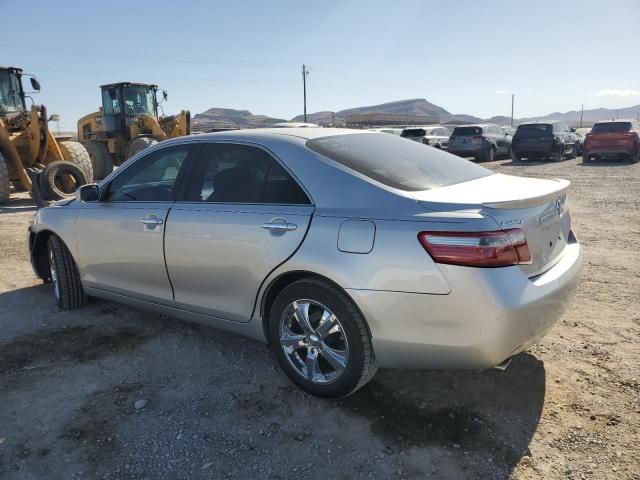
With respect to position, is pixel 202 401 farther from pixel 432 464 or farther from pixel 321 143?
pixel 321 143

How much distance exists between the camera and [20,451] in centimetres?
261

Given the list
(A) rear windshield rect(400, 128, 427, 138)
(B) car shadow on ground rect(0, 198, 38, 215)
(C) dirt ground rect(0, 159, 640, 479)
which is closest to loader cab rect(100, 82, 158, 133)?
(B) car shadow on ground rect(0, 198, 38, 215)

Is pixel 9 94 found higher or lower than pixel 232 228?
higher

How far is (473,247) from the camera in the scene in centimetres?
241

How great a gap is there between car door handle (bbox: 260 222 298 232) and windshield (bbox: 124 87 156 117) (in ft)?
47.8

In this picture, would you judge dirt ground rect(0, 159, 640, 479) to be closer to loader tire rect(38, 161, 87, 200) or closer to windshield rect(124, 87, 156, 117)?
loader tire rect(38, 161, 87, 200)

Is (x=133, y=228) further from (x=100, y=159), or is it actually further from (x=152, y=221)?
(x=100, y=159)

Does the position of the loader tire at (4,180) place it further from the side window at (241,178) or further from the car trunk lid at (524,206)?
the car trunk lid at (524,206)

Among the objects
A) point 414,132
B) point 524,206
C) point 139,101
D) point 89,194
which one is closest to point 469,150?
point 414,132

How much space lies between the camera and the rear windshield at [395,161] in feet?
9.57

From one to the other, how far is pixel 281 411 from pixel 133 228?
1775mm

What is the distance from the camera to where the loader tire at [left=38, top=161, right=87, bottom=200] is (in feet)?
34.9

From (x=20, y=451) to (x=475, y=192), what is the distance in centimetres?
275

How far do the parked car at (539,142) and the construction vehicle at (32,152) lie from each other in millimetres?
15393
